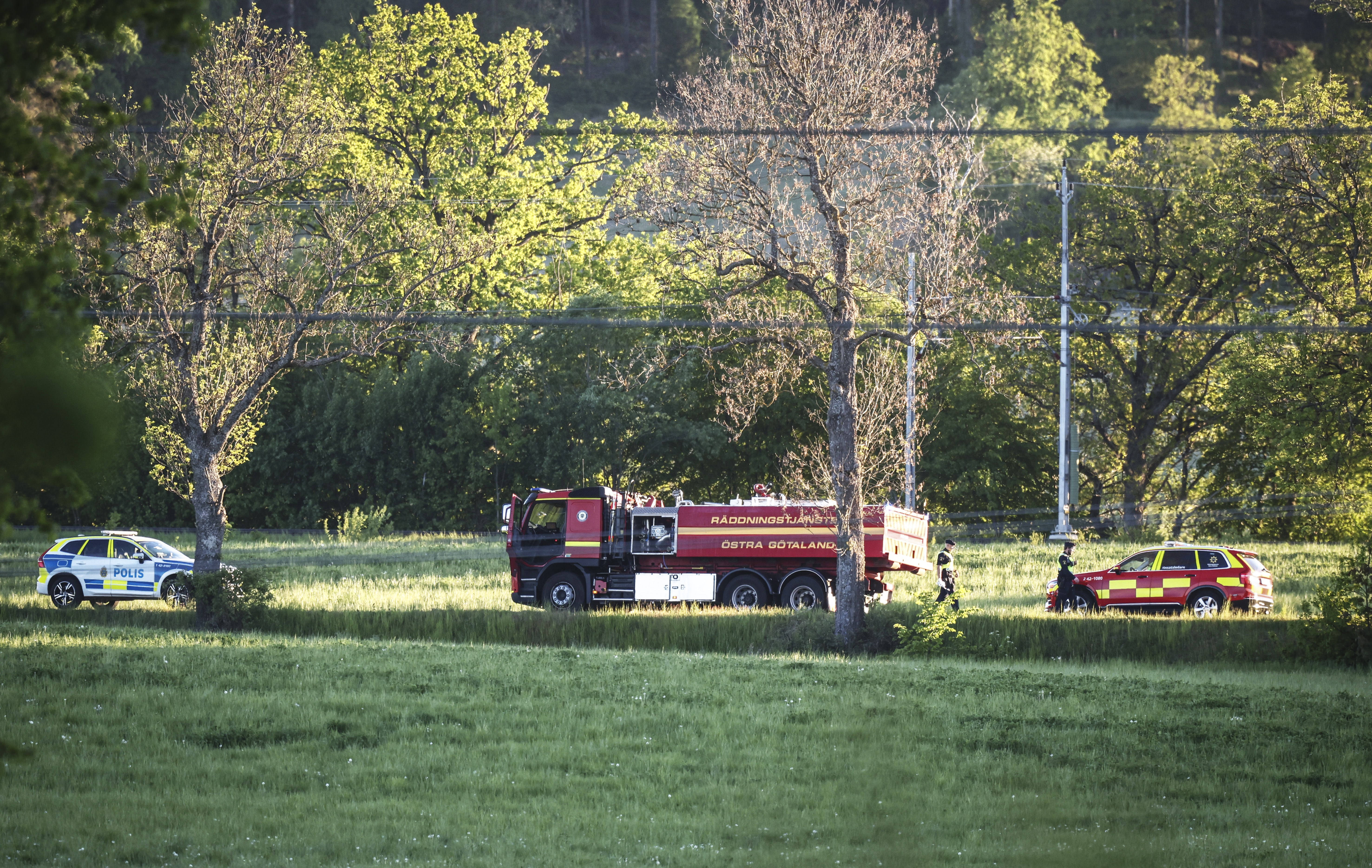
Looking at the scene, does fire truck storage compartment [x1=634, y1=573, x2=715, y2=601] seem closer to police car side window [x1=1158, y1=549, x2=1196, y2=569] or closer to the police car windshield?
police car side window [x1=1158, y1=549, x2=1196, y2=569]

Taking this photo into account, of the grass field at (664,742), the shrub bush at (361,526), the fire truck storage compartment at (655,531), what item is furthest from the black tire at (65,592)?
the shrub bush at (361,526)

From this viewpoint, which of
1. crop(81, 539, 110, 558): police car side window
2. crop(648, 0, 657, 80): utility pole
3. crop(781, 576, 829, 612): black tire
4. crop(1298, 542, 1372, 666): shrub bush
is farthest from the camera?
crop(648, 0, 657, 80): utility pole

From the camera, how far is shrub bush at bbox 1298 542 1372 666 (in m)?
23.2

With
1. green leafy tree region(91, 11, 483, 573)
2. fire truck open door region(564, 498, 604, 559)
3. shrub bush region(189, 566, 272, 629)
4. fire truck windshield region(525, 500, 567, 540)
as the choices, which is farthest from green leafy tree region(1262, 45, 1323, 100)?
shrub bush region(189, 566, 272, 629)

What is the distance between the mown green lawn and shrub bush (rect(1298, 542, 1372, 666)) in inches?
23.2

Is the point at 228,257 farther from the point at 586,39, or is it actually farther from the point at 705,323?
the point at 586,39

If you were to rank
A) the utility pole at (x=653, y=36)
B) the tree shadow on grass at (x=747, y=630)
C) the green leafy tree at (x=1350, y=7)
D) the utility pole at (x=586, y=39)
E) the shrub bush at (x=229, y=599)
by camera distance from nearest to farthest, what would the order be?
the tree shadow on grass at (x=747, y=630)
the shrub bush at (x=229, y=599)
the green leafy tree at (x=1350, y=7)
the utility pole at (x=653, y=36)
the utility pole at (x=586, y=39)

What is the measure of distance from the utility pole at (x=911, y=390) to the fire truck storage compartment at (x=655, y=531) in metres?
4.84

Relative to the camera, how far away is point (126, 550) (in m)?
29.2

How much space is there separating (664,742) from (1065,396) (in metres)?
33.3

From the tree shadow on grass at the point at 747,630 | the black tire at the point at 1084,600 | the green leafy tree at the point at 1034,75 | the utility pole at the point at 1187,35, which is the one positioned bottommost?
the tree shadow on grass at the point at 747,630

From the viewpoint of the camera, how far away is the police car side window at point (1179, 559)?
27.5 meters

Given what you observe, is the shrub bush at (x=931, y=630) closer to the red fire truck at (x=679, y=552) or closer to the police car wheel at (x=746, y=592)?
the red fire truck at (x=679, y=552)

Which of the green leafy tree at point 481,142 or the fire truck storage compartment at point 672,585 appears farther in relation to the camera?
the green leafy tree at point 481,142
